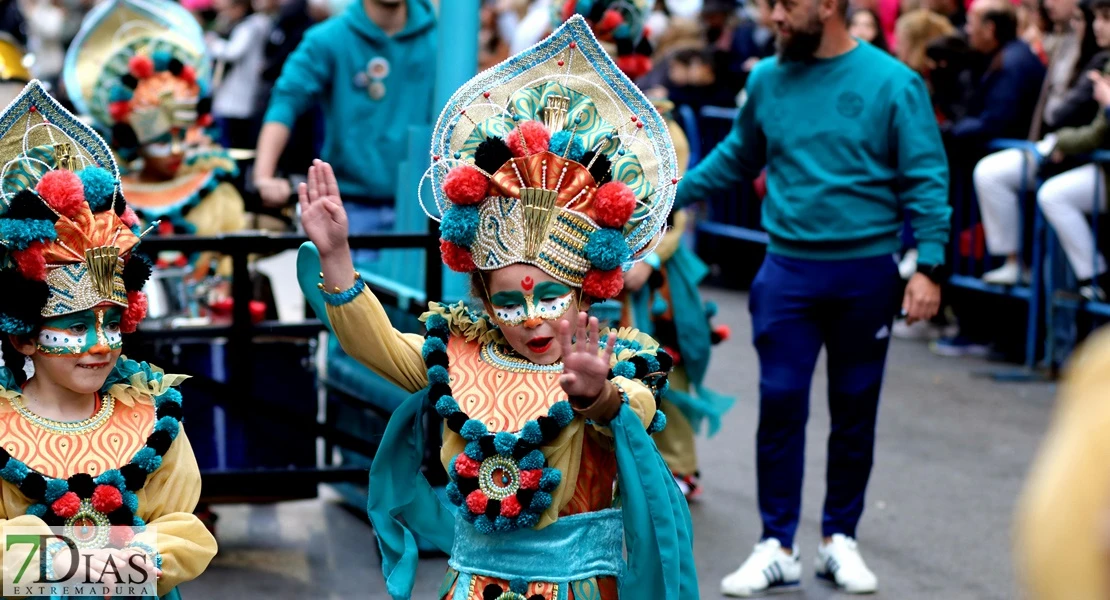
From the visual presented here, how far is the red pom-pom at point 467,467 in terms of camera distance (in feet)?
11.9

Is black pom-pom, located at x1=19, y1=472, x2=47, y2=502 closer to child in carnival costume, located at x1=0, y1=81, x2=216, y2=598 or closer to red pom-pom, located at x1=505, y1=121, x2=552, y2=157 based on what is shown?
child in carnival costume, located at x1=0, y1=81, x2=216, y2=598

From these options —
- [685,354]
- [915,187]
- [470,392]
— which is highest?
[915,187]

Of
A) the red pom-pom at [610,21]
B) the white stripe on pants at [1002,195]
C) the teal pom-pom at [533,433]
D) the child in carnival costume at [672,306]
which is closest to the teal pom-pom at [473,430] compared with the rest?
the teal pom-pom at [533,433]

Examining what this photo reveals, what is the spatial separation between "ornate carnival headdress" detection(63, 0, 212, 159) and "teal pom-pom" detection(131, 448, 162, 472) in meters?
3.58

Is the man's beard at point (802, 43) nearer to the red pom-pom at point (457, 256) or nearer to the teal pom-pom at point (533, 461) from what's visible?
the red pom-pom at point (457, 256)

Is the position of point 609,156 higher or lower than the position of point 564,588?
higher

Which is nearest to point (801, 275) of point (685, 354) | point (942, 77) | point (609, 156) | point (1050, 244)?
point (685, 354)

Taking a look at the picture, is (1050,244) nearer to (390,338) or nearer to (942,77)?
(942,77)

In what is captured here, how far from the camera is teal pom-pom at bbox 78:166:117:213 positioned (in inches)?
144

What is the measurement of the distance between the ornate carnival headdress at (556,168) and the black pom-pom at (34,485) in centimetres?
105

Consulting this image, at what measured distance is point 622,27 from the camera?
258 inches

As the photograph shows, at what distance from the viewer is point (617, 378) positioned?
362cm

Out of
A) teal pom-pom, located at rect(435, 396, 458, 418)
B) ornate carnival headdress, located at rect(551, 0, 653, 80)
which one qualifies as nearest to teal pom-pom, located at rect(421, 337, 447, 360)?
teal pom-pom, located at rect(435, 396, 458, 418)

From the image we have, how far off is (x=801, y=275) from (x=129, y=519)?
2.74 metres
